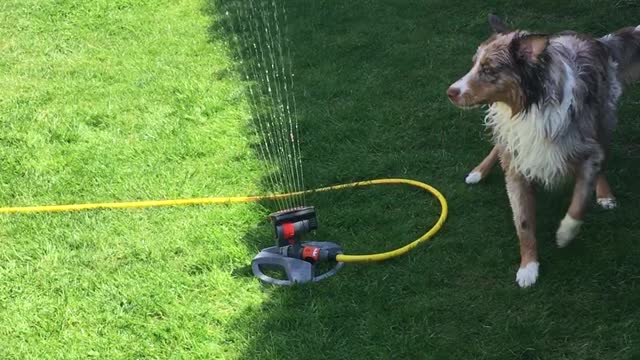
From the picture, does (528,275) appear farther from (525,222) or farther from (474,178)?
(474,178)

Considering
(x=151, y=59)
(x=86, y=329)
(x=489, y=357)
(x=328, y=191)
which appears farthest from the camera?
(x=151, y=59)

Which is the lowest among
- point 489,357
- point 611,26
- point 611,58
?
point 489,357

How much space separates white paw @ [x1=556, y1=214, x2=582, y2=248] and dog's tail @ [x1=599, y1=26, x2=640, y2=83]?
860 millimetres

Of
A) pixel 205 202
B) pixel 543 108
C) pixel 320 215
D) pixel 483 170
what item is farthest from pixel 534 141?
pixel 205 202

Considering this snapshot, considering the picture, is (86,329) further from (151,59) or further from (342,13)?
(342,13)

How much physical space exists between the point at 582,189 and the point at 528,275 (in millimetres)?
481

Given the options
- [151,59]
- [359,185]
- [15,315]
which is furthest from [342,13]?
[15,315]

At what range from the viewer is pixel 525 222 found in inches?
133

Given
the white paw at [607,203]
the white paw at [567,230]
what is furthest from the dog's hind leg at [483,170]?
the white paw at [567,230]

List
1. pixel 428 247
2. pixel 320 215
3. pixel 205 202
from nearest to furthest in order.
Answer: pixel 428 247 < pixel 320 215 < pixel 205 202

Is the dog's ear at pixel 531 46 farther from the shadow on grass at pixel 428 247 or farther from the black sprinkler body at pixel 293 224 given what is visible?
the black sprinkler body at pixel 293 224

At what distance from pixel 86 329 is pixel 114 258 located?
584mm

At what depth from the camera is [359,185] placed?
14.0ft

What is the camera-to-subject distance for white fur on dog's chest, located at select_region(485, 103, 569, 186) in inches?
123
